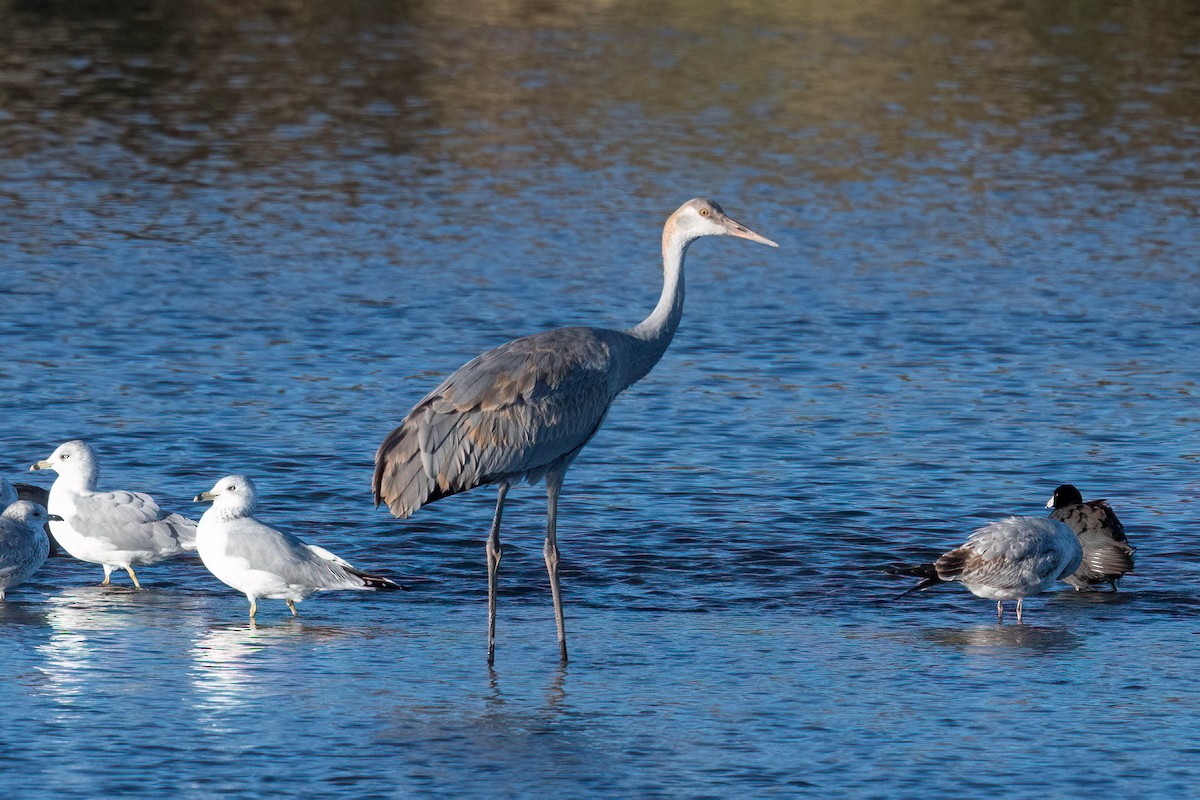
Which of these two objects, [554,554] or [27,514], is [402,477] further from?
[27,514]

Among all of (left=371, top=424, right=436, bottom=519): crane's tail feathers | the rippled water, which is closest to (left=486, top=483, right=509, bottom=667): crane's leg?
the rippled water

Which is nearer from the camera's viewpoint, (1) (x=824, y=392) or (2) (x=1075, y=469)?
(2) (x=1075, y=469)

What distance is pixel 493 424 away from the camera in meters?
10.2

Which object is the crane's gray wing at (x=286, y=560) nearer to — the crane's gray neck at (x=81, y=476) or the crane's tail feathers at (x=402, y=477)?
the crane's tail feathers at (x=402, y=477)

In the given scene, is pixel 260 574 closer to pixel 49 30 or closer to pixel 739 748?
pixel 739 748

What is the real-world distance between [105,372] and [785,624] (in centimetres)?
734

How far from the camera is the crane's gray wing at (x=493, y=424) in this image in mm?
10180

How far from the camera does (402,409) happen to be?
15.3 metres

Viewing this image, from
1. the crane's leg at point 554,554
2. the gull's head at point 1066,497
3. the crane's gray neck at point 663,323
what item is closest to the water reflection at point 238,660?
the crane's leg at point 554,554

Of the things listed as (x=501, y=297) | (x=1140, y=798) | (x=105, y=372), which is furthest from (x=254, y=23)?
(x=1140, y=798)

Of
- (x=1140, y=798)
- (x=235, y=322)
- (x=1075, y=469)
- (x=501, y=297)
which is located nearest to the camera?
(x=1140, y=798)

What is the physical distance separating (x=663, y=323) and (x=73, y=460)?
3375mm

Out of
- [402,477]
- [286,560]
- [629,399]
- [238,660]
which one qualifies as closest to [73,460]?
[286,560]

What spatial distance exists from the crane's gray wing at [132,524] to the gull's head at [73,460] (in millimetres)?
345
